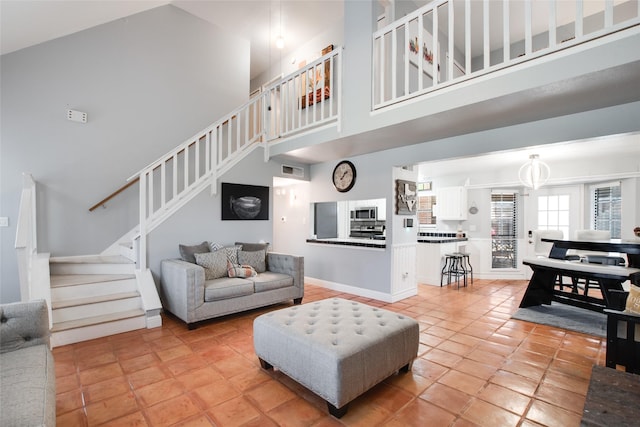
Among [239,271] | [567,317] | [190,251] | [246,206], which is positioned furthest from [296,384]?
[567,317]

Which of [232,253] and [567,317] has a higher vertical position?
[232,253]

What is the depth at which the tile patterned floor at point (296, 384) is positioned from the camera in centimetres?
186

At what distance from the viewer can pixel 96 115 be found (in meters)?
4.23

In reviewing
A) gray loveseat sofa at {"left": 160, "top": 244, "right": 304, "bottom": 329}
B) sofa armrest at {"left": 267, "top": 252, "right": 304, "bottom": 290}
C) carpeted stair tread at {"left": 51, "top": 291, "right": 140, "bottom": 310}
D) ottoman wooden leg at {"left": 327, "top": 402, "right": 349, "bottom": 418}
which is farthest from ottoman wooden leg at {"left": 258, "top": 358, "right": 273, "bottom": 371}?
carpeted stair tread at {"left": 51, "top": 291, "right": 140, "bottom": 310}

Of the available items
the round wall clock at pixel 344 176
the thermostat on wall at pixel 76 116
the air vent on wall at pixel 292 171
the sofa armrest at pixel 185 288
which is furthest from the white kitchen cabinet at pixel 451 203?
the thermostat on wall at pixel 76 116

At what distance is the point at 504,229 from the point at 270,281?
552 centimetres

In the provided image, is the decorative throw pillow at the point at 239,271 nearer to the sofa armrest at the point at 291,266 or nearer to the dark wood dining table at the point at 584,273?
the sofa armrest at the point at 291,266

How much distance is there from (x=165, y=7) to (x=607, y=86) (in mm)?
5906

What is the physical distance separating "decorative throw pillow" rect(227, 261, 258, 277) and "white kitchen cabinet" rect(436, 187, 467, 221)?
5003 millimetres

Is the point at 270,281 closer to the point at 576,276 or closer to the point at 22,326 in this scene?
the point at 22,326

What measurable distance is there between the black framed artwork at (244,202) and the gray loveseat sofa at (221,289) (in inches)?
29.7

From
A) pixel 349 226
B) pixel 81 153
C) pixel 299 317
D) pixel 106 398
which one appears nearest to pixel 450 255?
pixel 349 226

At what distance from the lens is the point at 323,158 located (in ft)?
16.6

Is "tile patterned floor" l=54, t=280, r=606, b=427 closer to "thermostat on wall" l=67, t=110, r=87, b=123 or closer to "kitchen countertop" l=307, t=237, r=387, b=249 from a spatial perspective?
"kitchen countertop" l=307, t=237, r=387, b=249
